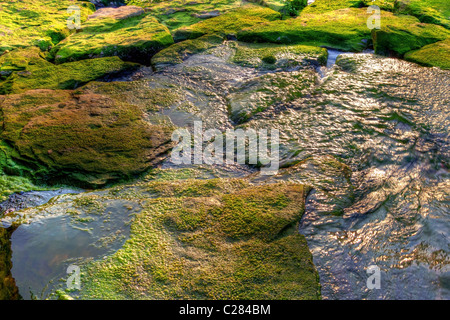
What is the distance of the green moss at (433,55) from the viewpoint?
6.70 meters

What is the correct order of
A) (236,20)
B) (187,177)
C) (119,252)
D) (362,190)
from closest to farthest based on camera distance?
1. (119,252)
2. (362,190)
3. (187,177)
4. (236,20)

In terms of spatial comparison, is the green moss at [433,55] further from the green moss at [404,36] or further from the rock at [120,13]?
the rock at [120,13]

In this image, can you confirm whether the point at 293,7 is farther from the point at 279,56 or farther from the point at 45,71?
the point at 45,71

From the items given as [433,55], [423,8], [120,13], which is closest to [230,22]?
[120,13]

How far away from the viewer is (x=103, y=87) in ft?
20.8

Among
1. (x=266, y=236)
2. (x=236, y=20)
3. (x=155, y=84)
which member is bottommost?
(x=266, y=236)

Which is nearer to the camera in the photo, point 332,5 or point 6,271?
point 6,271

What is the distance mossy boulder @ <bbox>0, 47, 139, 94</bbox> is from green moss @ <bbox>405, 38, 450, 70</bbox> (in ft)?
18.8

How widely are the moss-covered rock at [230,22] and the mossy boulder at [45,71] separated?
1.88 meters

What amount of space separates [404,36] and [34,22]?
8847mm

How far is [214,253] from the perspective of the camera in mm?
3402

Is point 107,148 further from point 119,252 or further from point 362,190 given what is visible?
point 362,190
